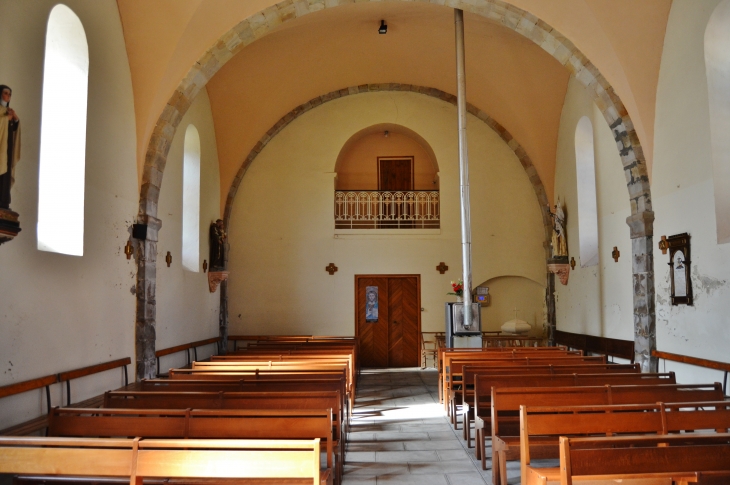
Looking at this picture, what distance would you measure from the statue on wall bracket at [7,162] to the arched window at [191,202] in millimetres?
6753

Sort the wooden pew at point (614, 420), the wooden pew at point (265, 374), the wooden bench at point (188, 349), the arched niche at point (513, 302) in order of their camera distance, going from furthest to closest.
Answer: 1. the arched niche at point (513, 302)
2. the wooden bench at point (188, 349)
3. the wooden pew at point (265, 374)
4. the wooden pew at point (614, 420)

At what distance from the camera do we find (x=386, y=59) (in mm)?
13148

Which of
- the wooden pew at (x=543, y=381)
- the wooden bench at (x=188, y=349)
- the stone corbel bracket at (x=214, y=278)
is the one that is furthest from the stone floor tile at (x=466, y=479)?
the stone corbel bracket at (x=214, y=278)

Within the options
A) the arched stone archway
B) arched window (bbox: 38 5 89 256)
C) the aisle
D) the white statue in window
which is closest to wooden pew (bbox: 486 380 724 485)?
the aisle

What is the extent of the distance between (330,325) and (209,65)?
270 inches

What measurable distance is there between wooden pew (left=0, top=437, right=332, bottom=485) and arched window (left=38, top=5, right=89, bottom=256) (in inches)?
157

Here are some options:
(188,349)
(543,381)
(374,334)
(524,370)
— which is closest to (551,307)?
(374,334)

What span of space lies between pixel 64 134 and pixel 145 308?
253 centimetres

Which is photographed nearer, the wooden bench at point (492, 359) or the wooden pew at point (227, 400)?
the wooden pew at point (227, 400)

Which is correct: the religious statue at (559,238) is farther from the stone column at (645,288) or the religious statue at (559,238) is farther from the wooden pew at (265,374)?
the wooden pew at (265,374)

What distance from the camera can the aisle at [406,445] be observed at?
5332 mm

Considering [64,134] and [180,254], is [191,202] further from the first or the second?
[64,134]

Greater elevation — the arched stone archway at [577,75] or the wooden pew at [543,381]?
the arched stone archway at [577,75]

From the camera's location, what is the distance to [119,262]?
7.97 meters
